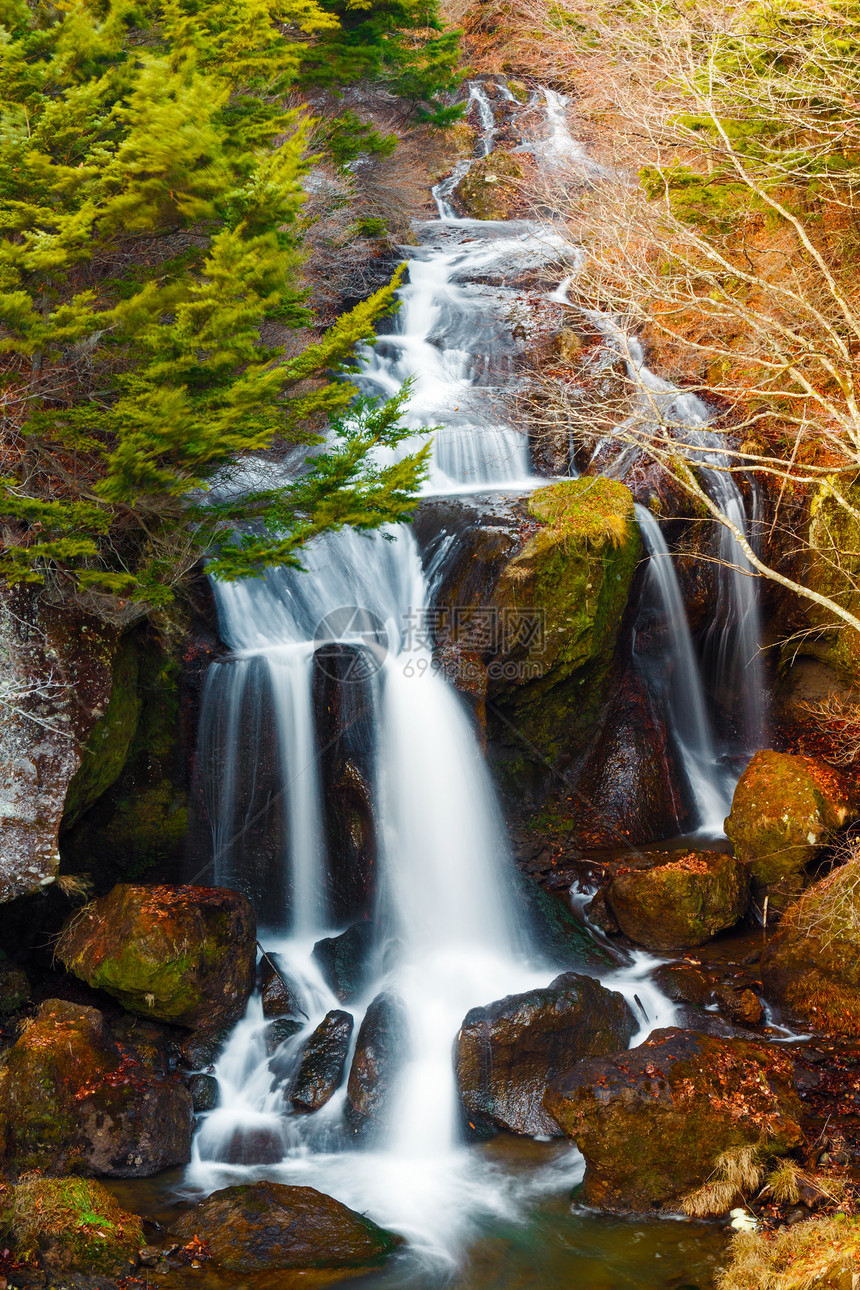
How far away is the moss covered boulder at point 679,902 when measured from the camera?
324 inches

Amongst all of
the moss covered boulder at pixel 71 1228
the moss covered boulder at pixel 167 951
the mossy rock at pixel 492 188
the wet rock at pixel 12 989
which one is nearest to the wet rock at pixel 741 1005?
the moss covered boulder at pixel 167 951

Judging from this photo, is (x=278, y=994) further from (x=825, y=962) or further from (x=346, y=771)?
(x=825, y=962)

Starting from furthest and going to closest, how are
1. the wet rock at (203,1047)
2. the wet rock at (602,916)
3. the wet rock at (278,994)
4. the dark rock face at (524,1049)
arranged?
the wet rock at (602,916), the wet rock at (278,994), the wet rock at (203,1047), the dark rock face at (524,1049)

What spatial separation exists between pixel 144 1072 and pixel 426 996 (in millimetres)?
2404

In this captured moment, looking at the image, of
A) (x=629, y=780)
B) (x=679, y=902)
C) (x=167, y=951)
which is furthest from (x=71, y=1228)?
(x=629, y=780)

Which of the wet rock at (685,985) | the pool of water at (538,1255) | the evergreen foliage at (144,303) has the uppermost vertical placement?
the evergreen foliage at (144,303)

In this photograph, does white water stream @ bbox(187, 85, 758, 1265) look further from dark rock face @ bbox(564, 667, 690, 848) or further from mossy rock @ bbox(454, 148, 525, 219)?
mossy rock @ bbox(454, 148, 525, 219)

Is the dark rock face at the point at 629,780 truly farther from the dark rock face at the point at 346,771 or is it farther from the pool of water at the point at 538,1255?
the pool of water at the point at 538,1255

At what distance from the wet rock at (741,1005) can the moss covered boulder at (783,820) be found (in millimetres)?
1567

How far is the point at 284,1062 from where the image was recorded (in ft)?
22.8

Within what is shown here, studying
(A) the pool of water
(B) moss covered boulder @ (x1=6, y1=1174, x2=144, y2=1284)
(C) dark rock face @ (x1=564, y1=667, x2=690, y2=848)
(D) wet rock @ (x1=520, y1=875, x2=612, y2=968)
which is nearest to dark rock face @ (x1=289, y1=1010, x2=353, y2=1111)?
(A) the pool of water

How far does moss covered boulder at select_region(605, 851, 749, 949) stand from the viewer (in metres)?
8.23

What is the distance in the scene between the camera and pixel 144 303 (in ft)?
19.5

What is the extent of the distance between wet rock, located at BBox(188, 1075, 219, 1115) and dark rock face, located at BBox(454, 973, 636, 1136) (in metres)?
1.94
